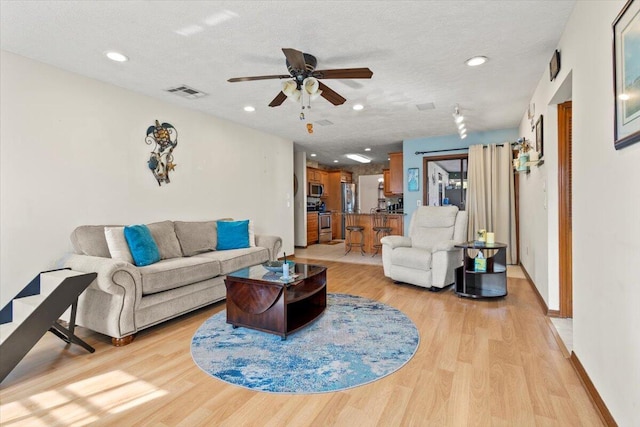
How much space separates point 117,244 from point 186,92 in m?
1.90

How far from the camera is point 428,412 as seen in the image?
5.68ft

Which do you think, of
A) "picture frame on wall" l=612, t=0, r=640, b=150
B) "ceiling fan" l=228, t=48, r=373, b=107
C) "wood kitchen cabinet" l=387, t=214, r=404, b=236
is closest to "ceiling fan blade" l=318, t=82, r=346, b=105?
"ceiling fan" l=228, t=48, r=373, b=107

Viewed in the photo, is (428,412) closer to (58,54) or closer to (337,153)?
(58,54)

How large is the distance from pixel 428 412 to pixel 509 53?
9.59 feet

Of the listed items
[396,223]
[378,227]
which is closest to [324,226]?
[378,227]

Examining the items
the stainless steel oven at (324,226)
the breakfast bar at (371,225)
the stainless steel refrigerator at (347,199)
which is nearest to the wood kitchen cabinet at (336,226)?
the stainless steel refrigerator at (347,199)

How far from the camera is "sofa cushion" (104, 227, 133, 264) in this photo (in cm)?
302

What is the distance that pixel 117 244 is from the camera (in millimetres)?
3057

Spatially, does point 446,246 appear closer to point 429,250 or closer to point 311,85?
point 429,250

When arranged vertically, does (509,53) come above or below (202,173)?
above

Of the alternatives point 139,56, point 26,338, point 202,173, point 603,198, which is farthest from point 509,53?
point 26,338

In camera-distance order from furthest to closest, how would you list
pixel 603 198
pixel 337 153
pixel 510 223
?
1. pixel 337 153
2. pixel 510 223
3. pixel 603 198

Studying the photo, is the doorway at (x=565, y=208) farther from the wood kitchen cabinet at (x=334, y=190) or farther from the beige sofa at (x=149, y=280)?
the wood kitchen cabinet at (x=334, y=190)

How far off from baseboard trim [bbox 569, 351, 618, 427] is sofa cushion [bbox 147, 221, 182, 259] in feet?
12.0
